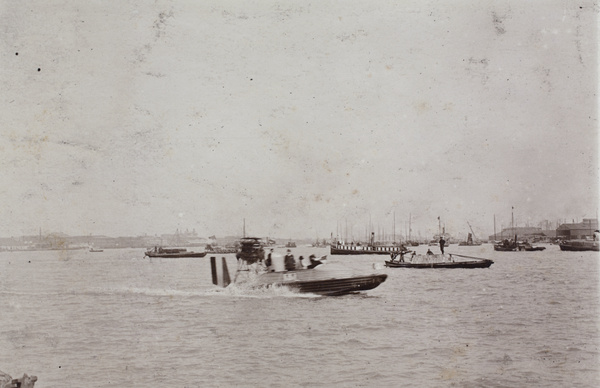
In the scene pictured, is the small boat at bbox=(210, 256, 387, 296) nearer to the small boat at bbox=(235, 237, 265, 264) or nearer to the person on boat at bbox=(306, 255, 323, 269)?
the person on boat at bbox=(306, 255, 323, 269)

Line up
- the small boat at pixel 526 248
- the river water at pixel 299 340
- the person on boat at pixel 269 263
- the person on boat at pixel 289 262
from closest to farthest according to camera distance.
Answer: the river water at pixel 299 340, the person on boat at pixel 269 263, the person on boat at pixel 289 262, the small boat at pixel 526 248

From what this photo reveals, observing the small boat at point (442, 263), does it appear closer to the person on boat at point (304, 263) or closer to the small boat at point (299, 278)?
the small boat at point (299, 278)

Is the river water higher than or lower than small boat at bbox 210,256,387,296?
lower

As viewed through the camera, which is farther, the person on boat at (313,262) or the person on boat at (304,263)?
the person on boat at (304,263)

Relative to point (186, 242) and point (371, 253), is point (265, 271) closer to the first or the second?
point (186, 242)

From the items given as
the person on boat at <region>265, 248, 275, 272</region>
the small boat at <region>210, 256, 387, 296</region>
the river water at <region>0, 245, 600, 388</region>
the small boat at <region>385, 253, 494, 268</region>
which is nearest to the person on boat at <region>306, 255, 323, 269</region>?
the small boat at <region>210, 256, 387, 296</region>

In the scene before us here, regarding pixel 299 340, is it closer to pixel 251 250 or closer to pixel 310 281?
pixel 251 250

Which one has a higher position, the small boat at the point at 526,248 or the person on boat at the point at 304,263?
the person on boat at the point at 304,263

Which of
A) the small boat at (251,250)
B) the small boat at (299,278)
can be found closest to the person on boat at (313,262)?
the small boat at (299,278)

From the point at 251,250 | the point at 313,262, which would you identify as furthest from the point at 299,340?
the point at 313,262
